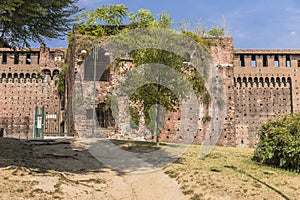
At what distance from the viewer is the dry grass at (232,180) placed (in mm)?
8031

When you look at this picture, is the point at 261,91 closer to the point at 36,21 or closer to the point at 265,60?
the point at 265,60

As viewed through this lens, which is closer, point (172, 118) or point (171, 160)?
point (171, 160)

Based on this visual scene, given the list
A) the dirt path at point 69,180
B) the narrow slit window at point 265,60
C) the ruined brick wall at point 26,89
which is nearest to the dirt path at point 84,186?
the dirt path at point 69,180

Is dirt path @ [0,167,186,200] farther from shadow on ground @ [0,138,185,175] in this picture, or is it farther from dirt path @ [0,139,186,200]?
shadow on ground @ [0,138,185,175]

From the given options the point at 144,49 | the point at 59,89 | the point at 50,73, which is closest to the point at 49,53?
the point at 50,73

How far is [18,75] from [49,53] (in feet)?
13.6

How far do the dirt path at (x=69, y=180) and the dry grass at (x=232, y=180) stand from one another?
1.41 ft

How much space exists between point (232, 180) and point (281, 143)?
2.95 meters

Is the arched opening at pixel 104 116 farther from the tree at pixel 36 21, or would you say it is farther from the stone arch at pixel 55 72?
the stone arch at pixel 55 72

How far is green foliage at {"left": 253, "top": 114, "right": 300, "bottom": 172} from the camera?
1059 cm

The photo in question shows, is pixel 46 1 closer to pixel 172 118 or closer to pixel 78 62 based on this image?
pixel 78 62

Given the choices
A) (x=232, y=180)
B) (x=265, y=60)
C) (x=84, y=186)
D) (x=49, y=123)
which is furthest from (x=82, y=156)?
(x=265, y=60)

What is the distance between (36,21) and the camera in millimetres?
9648

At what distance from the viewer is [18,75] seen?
37844 mm
